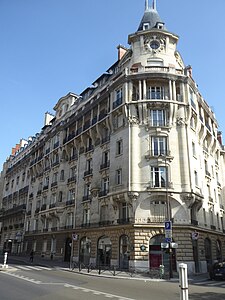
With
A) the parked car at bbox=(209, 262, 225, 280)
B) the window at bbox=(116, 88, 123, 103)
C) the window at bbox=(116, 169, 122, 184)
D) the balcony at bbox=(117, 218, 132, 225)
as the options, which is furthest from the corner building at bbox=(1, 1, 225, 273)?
the parked car at bbox=(209, 262, 225, 280)

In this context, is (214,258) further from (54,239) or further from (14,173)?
(14,173)

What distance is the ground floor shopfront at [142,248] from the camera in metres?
23.1

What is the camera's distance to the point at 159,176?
1006 inches

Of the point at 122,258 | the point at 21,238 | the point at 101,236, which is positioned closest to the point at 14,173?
the point at 21,238

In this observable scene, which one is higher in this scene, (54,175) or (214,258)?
(54,175)

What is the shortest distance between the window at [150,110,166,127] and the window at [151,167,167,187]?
4675 millimetres

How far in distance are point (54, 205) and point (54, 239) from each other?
4375 millimetres

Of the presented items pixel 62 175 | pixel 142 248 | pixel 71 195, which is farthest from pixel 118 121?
pixel 142 248

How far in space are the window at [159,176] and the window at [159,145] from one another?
150 cm

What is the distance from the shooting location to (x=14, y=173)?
61.0 metres

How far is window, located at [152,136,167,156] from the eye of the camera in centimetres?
2630

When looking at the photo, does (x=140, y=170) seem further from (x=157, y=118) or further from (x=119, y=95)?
(x=119, y=95)

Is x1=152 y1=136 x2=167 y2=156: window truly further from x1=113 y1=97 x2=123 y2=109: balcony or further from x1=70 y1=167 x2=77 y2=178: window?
x1=70 y1=167 x2=77 y2=178: window

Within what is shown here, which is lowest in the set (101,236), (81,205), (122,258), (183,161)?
(122,258)
